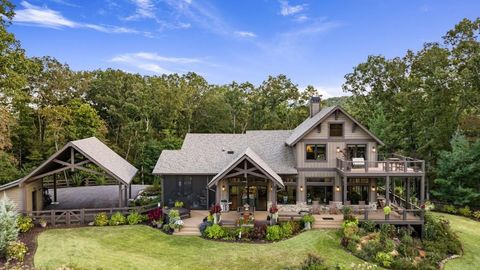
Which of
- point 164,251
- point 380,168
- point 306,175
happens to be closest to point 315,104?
point 306,175

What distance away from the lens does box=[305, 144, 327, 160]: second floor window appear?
2241 centimetres

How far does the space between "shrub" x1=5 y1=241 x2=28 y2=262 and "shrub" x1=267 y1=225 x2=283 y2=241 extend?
37.5 feet

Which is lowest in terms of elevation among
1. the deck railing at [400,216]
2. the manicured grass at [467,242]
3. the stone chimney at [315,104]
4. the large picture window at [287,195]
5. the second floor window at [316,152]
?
the manicured grass at [467,242]

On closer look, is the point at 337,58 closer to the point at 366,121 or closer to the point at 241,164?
the point at 366,121

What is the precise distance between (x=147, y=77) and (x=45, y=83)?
13.4 metres

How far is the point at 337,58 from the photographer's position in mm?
33656

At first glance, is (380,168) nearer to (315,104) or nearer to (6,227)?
(315,104)

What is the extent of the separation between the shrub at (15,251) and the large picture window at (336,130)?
18821 millimetres

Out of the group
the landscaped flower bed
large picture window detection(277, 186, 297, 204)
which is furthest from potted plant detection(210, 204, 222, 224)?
the landscaped flower bed

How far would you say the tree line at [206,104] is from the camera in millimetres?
27219

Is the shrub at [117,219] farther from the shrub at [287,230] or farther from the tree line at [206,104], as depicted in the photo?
the tree line at [206,104]

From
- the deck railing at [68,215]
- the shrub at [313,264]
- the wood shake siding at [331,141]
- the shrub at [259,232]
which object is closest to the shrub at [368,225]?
the wood shake siding at [331,141]

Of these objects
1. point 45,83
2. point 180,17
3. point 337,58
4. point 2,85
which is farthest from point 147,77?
point 337,58

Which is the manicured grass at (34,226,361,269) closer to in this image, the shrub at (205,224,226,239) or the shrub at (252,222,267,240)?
the shrub at (205,224,226,239)
